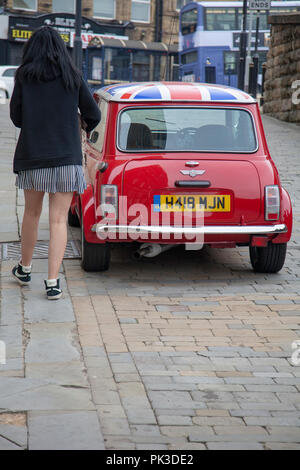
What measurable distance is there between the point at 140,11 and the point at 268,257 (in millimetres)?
42405

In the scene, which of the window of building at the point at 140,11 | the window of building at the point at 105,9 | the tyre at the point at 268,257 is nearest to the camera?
the tyre at the point at 268,257

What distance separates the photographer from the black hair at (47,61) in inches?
217

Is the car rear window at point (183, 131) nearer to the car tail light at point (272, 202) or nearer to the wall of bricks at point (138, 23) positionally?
the car tail light at point (272, 202)

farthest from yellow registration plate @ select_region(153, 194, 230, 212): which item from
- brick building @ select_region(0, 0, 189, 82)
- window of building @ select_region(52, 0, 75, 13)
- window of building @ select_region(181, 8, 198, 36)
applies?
window of building @ select_region(52, 0, 75, 13)

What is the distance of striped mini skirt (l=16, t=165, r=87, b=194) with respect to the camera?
221 inches

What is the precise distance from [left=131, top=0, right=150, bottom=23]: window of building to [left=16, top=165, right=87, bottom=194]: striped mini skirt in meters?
42.9

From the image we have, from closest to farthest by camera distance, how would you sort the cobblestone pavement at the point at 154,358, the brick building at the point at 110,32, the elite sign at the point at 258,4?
the cobblestone pavement at the point at 154,358, the elite sign at the point at 258,4, the brick building at the point at 110,32

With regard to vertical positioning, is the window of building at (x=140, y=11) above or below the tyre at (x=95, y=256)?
below

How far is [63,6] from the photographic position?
4591 cm

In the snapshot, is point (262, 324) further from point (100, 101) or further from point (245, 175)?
point (100, 101)

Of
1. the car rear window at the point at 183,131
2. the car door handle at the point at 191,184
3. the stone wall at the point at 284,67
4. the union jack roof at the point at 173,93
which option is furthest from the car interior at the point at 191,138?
the stone wall at the point at 284,67

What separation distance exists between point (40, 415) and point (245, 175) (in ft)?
10.8

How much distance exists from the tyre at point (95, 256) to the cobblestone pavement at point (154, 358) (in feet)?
0.22

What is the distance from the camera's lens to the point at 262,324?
5.34 m
